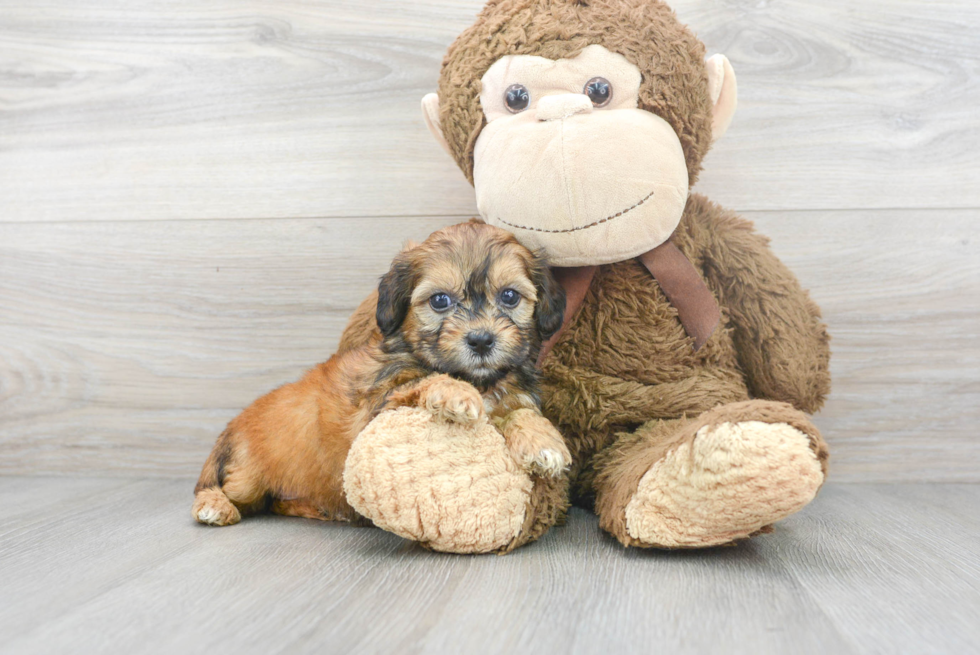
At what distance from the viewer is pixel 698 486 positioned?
1.22m

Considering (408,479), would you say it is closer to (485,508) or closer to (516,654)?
(485,508)

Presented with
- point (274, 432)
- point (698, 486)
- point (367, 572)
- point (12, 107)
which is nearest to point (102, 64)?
point (12, 107)

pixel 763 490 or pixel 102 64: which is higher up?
pixel 102 64

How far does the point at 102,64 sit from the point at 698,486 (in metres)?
2.01

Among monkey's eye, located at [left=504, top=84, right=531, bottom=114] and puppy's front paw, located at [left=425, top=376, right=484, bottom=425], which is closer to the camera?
puppy's front paw, located at [left=425, top=376, right=484, bottom=425]

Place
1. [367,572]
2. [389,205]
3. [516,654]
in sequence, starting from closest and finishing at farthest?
[516,654], [367,572], [389,205]

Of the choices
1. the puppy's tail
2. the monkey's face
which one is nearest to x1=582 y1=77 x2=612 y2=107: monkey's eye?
the monkey's face

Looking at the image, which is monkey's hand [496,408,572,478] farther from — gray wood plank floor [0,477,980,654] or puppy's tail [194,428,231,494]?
puppy's tail [194,428,231,494]

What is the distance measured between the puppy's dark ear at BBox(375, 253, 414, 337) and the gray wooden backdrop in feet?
2.14

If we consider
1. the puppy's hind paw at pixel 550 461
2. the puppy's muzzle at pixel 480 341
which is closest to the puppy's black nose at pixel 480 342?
the puppy's muzzle at pixel 480 341

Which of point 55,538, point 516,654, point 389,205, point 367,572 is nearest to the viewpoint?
point 516,654

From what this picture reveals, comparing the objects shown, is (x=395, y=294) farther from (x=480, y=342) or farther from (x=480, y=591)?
(x=480, y=591)

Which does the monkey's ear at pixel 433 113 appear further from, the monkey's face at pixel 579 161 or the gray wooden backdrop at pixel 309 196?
the gray wooden backdrop at pixel 309 196

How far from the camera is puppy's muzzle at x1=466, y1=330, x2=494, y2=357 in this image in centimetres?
133
